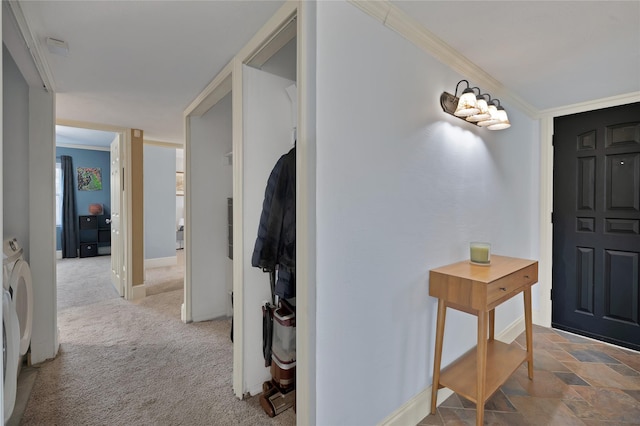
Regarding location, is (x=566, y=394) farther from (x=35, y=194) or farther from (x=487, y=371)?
(x=35, y=194)

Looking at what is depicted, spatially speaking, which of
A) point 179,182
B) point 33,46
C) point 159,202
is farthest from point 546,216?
point 179,182

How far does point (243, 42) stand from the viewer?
173cm

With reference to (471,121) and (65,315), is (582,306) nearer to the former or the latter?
(471,121)

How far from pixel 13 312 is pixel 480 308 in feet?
7.56

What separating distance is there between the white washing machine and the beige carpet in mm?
324

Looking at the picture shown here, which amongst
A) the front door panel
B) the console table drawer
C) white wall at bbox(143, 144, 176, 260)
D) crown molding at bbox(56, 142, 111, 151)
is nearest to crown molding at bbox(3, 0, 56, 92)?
the console table drawer

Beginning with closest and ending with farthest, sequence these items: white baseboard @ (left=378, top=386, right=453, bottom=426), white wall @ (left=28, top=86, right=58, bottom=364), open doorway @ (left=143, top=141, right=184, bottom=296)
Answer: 1. white baseboard @ (left=378, top=386, right=453, bottom=426)
2. white wall @ (left=28, top=86, right=58, bottom=364)
3. open doorway @ (left=143, top=141, right=184, bottom=296)

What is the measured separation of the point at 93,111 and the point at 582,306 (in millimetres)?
4971

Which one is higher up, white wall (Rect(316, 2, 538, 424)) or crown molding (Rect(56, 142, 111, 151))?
crown molding (Rect(56, 142, 111, 151))

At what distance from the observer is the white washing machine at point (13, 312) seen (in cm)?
136

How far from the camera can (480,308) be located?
4.75 feet

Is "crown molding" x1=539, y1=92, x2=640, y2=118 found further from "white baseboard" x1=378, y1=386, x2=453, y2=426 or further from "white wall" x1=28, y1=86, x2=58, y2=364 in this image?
"white wall" x1=28, y1=86, x2=58, y2=364

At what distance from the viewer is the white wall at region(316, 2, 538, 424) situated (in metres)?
1.30

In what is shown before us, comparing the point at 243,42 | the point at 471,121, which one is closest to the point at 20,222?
the point at 243,42
